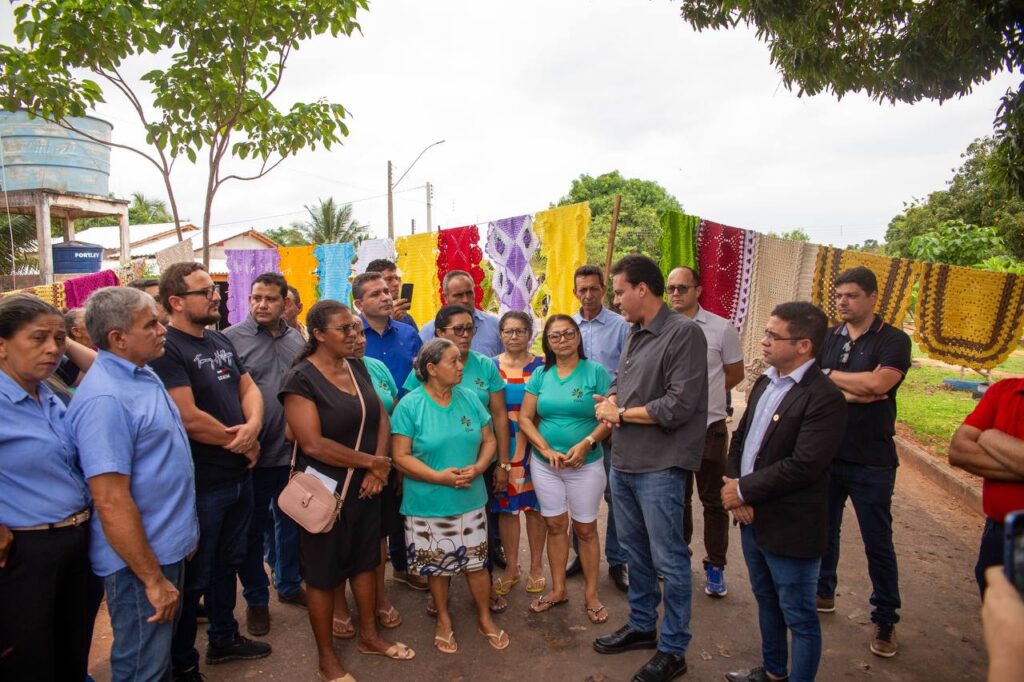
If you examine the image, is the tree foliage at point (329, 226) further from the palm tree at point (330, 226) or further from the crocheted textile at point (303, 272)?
the crocheted textile at point (303, 272)

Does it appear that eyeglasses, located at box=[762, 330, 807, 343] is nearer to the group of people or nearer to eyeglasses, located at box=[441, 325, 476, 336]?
the group of people

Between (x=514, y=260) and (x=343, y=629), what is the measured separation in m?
3.60

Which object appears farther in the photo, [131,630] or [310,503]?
[310,503]

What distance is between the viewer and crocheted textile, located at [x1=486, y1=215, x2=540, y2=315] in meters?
5.79

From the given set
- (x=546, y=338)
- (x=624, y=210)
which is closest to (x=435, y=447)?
(x=546, y=338)

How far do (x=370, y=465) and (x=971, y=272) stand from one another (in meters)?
5.45

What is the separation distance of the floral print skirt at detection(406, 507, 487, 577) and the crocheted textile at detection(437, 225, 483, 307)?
3.23 metres

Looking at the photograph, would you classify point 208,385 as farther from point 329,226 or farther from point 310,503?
point 329,226

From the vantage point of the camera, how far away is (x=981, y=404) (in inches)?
99.0

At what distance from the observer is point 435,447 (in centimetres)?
A: 330

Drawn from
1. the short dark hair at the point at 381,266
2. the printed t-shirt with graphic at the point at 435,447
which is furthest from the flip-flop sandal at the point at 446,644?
the short dark hair at the point at 381,266

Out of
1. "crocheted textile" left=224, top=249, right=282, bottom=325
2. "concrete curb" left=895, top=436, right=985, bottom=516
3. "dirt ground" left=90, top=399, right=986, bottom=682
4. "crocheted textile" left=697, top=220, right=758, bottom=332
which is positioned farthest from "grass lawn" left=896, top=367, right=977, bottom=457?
"crocheted textile" left=224, top=249, right=282, bottom=325

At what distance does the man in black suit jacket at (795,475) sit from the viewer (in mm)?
2564

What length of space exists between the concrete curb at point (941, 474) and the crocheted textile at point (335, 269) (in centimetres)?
719
